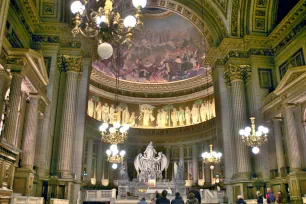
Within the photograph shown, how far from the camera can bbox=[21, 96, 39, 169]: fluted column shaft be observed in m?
11.0

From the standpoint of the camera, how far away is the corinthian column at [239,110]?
1416 cm

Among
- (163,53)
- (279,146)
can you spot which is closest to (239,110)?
(279,146)

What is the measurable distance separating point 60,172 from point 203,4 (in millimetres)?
11761

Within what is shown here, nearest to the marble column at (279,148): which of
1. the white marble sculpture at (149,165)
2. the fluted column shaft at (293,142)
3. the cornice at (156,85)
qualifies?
the fluted column shaft at (293,142)

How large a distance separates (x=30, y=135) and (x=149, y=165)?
38.0 feet

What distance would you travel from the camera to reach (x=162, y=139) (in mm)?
25703

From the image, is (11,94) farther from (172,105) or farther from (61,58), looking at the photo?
(172,105)

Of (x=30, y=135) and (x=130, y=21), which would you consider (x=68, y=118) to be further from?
(x=130, y=21)

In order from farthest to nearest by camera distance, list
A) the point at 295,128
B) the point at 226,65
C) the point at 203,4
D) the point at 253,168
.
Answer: the point at 203,4 → the point at 226,65 → the point at 253,168 → the point at 295,128

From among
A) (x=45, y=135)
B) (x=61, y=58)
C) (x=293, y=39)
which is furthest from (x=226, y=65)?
(x=45, y=135)

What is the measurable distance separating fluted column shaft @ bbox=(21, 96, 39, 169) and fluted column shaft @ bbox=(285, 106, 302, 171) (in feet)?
31.9

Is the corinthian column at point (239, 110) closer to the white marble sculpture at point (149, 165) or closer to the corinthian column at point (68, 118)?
the corinthian column at point (68, 118)

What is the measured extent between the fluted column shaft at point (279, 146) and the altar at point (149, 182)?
19.7 ft

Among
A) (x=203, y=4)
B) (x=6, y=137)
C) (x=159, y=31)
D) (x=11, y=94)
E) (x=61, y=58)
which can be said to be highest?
(x=159, y=31)
